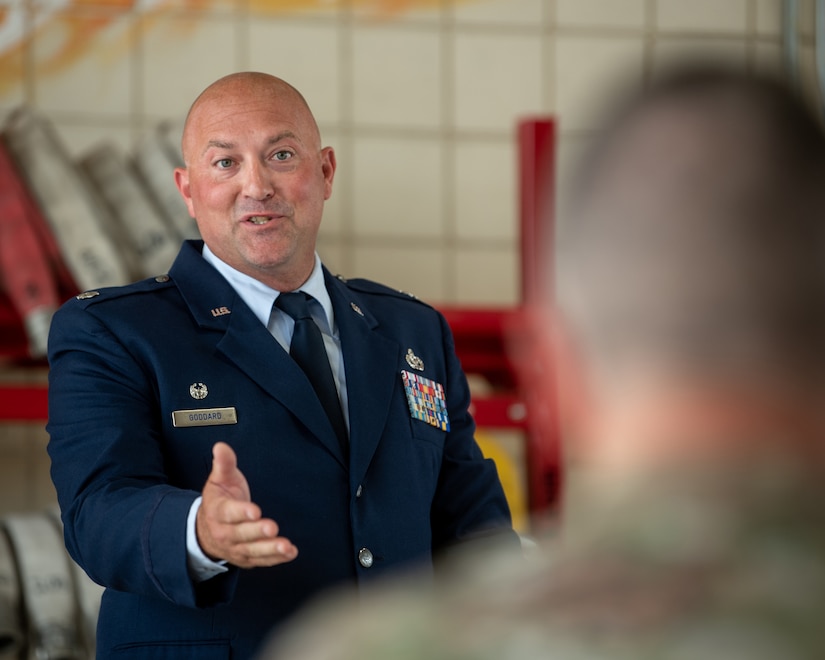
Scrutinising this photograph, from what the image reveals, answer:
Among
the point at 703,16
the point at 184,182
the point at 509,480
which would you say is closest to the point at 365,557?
the point at 184,182

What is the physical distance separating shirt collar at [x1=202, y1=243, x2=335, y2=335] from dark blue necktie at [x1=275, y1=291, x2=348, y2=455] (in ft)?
0.07

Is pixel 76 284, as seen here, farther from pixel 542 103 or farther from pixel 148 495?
pixel 542 103

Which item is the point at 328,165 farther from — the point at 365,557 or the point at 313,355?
the point at 365,557

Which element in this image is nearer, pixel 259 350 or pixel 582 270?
pixel 582 270

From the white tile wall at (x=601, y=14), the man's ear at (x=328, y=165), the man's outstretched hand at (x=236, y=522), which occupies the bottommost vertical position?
the man's outstretched hand at (x=236, y=522)

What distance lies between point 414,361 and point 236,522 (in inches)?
28.7

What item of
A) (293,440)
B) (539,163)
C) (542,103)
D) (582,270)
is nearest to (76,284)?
(539,163)

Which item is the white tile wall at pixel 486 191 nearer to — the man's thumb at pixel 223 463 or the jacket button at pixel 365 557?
the jacket button at pixel 365 557

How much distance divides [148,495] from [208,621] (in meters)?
0.21

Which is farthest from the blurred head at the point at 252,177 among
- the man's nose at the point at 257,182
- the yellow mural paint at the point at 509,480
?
the yellow mural paint at the point at 509,480

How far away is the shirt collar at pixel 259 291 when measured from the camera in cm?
198

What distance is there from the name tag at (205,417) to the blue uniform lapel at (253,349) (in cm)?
6

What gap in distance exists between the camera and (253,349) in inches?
74.0

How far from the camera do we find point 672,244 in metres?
0.67
